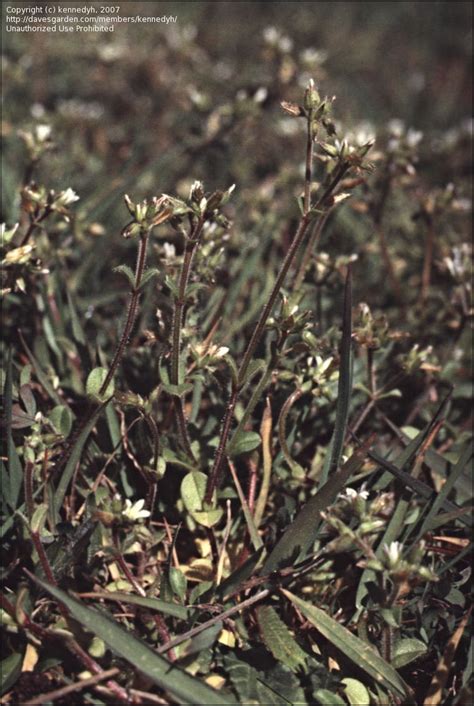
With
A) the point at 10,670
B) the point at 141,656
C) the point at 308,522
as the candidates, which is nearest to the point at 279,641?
the point at 308,522

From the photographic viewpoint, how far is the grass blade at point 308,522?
211 centimetres

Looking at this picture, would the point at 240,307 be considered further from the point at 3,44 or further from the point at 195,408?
the point at 3,44

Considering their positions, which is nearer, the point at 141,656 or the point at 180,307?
the point at 141,656

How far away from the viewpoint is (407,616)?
2283 millimetres

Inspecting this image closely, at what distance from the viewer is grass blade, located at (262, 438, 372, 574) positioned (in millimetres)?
2113

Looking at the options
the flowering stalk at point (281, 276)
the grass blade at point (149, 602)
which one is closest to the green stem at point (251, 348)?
the flowering stalk at point (281, 276)

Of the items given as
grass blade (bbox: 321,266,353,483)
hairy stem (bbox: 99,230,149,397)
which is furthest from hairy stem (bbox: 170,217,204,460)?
grass blade (bbox: 321,266,353,483)

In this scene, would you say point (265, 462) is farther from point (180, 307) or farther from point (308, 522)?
point (180, 307)

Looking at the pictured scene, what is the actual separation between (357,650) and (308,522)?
35 centimetres

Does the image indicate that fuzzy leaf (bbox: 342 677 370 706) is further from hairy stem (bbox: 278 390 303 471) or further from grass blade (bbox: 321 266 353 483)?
hairy stem (bbox: 278 390 303 471)

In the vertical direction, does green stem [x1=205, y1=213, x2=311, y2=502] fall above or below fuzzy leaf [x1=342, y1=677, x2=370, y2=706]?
above

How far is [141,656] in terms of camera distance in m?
1.87

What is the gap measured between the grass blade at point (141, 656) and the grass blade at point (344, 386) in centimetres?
72

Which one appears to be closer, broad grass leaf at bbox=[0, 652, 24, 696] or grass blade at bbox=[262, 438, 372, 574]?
broad grass leaf at bbox=[0, 652, 24, 696]
